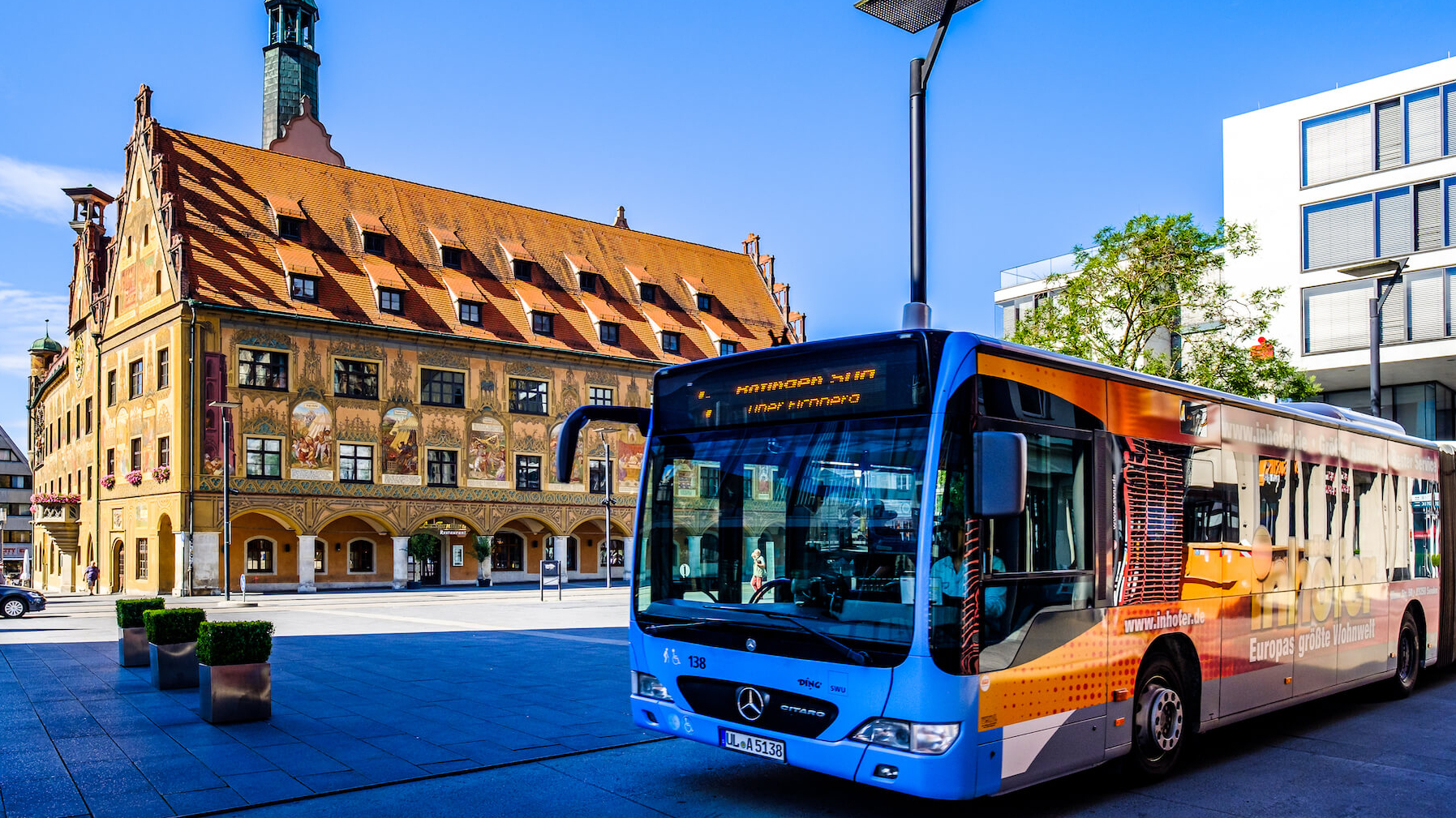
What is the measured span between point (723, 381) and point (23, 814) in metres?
5.11

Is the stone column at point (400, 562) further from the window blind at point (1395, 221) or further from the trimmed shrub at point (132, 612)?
the window blind at point (1395, 221)

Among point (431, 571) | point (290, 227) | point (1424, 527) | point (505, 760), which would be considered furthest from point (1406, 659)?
point (290, 227)

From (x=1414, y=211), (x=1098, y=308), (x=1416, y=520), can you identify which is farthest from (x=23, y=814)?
A: (x=1414, y=211)

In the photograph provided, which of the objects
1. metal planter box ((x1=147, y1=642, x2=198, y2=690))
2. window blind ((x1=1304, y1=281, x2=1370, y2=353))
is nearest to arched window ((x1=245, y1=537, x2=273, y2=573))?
metal planter box ((x1=147, y1=642, x2=198, y2=690))

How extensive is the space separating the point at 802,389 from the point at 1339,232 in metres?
33.4

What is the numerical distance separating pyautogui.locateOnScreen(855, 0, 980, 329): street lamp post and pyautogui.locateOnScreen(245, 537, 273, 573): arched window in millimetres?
40010

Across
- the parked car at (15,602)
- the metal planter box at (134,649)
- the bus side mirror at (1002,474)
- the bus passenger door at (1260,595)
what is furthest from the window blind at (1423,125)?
the parked car at (15,602)

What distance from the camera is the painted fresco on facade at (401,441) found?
45562 mm

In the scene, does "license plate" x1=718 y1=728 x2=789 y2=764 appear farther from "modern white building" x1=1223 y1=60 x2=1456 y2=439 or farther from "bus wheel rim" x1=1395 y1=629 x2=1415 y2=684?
"modern white building" x1=1223 y1=60 x2=1456 y2=439

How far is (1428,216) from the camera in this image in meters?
32.8

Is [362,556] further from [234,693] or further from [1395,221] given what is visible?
[1395,221]

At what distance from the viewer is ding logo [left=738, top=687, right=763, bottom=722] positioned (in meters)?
6.91

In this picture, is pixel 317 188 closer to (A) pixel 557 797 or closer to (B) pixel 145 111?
(B) pixel 145 111

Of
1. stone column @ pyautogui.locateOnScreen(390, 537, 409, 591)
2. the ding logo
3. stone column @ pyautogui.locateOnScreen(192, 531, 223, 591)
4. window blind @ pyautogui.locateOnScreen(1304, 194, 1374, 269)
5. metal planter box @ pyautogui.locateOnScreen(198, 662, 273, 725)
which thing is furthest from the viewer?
stone column @ pyautogui.locateOnScreen(390, 537, 409, 591)
